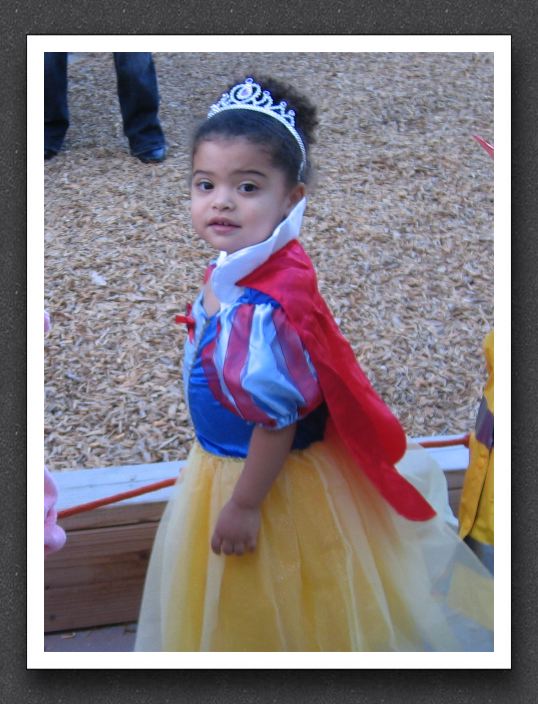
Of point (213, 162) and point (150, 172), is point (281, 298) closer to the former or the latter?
point (213, 162)

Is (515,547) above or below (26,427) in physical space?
below

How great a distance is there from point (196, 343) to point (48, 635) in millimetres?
582

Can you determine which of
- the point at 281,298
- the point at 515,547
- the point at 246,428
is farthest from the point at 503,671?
the point at 281,298

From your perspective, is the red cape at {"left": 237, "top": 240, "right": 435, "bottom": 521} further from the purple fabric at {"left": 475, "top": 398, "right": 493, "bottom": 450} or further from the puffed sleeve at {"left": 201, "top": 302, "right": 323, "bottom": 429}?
the purple fabric at {"left": 475, "top": 398, "right": 493, "bottom": 450}

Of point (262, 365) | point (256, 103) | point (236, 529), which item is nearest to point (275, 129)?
point (256, 103)

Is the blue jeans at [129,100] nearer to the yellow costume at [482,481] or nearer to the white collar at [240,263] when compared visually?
the white collar at [240,263]

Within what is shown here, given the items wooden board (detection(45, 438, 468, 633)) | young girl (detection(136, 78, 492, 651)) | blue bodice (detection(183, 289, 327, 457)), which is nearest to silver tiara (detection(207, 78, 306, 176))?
young girl (detection(136, 78, 492, 651))

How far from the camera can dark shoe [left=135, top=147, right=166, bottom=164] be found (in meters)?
1.54

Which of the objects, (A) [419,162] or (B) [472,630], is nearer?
(B) [472,630]

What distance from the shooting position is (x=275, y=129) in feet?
3.97

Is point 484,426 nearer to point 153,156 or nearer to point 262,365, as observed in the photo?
point 262,365

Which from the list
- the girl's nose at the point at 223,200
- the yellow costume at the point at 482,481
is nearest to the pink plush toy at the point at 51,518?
the girl's nose at the point at 223,200

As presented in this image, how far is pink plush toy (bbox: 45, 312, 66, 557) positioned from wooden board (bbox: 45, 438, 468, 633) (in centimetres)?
6

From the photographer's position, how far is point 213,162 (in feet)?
3.99
